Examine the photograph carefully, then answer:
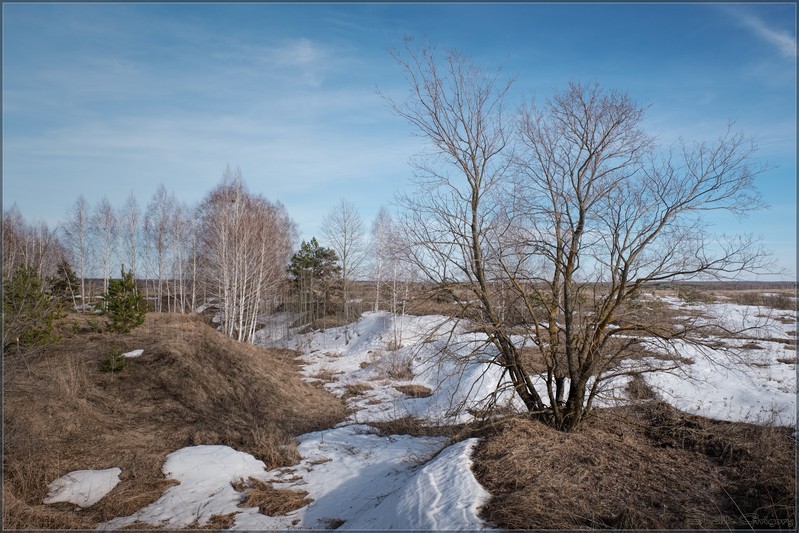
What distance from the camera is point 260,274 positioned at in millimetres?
23578

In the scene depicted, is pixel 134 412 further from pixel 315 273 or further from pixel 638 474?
pixel 315 273

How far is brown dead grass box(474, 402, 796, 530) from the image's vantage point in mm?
4418

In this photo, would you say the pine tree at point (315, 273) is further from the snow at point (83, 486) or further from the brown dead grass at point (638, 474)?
the brown dead grass at point (638, 474)

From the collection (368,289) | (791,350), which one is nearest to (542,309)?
(791,350)

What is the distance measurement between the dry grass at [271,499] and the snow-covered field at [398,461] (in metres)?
0.14

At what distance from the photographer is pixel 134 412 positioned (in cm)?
1038

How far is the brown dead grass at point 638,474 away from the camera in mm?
4418

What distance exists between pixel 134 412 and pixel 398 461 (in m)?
6.64

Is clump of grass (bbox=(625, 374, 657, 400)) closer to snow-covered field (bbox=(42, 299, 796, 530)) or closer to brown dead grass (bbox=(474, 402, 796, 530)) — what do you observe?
snow-covered field (bbox=(42, 299, 796, 530))

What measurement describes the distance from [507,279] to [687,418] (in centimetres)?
383

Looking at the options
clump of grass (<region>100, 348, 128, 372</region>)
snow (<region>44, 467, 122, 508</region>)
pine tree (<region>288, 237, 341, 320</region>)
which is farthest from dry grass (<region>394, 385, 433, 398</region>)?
pine tree (<region>288, 237, 341, 320</region>)

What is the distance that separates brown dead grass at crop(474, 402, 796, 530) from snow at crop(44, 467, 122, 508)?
5.93 meters

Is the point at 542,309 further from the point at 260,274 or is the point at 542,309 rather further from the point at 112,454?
the point at 260,274

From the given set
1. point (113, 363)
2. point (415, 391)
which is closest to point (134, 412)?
point (113, 363)
